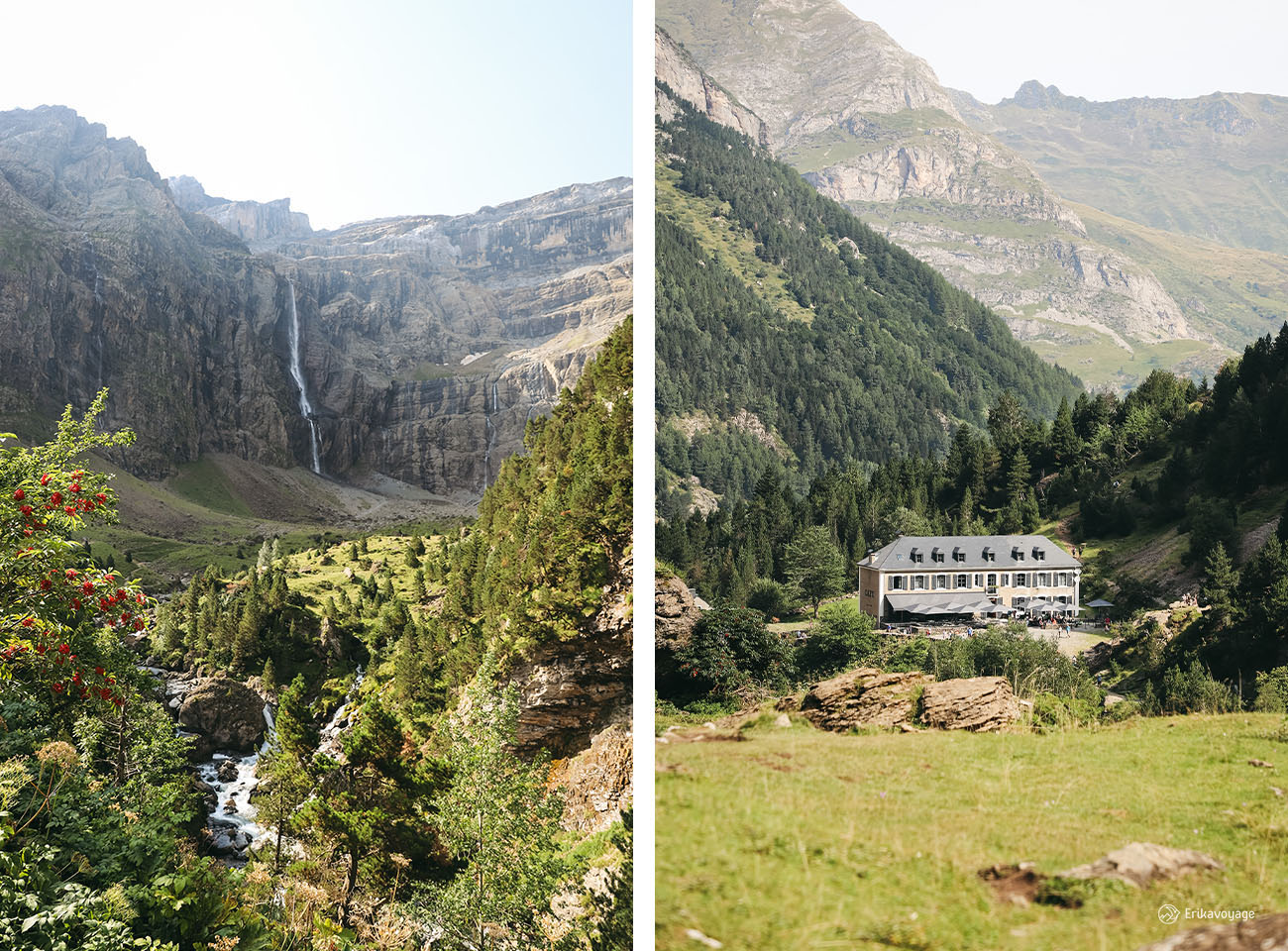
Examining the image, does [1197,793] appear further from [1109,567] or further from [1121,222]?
[1121,222]

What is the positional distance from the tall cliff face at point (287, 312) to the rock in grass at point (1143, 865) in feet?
11.3

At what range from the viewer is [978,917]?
11.6 ft

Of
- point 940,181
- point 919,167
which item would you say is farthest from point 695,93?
point 940,181

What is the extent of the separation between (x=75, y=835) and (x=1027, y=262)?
17.9 ft

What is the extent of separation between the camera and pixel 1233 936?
3.40 metres

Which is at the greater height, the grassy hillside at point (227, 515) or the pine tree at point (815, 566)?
the grassy hillside at point (227, 515)

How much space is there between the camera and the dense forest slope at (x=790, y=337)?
441 centimetres

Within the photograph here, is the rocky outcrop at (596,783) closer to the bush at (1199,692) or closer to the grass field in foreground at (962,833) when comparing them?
the grass field in foreground at (962,833)

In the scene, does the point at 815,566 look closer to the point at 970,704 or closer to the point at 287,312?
the point at 970,704

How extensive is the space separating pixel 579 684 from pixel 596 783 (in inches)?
21.8

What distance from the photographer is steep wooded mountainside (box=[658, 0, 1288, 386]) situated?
14.2 ft

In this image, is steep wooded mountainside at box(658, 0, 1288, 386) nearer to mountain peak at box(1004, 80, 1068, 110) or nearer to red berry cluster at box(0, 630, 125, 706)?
mountain peak at box(1004, 80, 1068, 110)

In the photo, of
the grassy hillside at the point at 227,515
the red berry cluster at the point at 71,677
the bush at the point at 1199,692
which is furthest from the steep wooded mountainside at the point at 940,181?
the red berry cluster at the point at 71,677

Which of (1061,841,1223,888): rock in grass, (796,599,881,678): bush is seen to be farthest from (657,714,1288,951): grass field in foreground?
(796,599,881,678): bush
